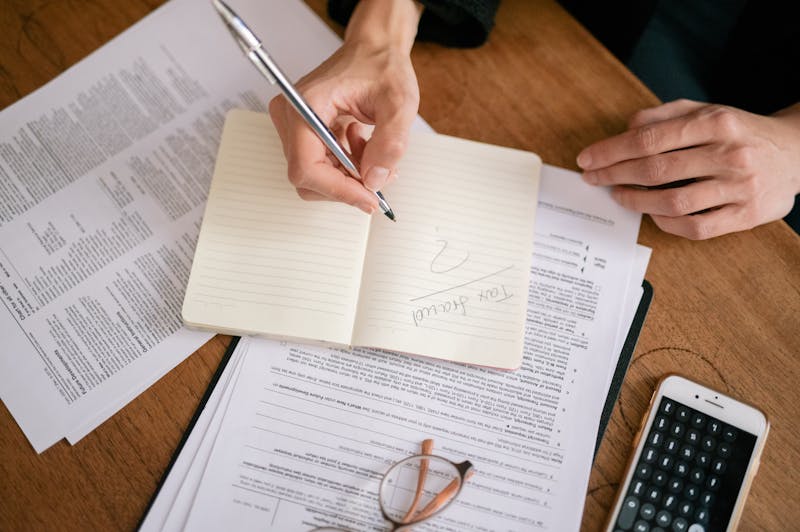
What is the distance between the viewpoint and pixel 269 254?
23.9 inches

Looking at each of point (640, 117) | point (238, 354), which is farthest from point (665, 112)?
point (238, 354)

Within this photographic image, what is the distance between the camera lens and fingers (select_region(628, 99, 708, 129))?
0.66m

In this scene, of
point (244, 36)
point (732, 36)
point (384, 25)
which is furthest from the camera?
point (732, 36)

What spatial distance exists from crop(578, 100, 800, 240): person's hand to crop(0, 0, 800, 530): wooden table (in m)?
0.03

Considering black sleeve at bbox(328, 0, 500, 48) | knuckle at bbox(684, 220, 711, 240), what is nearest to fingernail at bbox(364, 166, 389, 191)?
black sleeve at bbox(328, 0, 500, 48)

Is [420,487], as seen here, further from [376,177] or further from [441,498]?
[376,177]

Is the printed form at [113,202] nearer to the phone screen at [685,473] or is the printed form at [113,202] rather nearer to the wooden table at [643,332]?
the wooden table at [643,332]

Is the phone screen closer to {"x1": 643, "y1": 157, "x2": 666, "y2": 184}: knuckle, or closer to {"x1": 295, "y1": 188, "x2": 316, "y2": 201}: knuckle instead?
{"x1": 643, "y1": 157, "x2": 666, "y2": 184}: knuckle

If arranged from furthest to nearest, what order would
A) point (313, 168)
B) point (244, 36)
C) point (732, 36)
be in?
1. point (732, 36)
2. point (313, 168)
3. point (244, 36)

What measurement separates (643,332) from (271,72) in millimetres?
483

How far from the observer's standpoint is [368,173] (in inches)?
22.5

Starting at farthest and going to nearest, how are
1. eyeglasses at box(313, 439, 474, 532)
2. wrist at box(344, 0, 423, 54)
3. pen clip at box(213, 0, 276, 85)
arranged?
wrist at box(344, 0, 423, 54) → eyeglasses at box(313, 439, 474, 532) → pen clip at box(213, 0, 276, 85)

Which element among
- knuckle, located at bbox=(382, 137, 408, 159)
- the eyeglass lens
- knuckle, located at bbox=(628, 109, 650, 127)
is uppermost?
knuckle, located at bbox=(628, 109, 650, 127)

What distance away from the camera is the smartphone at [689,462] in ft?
1.83
